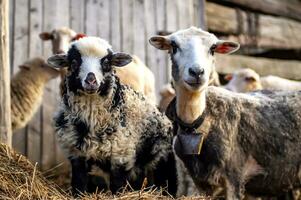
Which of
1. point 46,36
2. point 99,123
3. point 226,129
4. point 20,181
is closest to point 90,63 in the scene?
point 99,123

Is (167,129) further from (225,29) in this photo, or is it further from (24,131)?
(225,29)

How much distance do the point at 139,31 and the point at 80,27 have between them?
0.94m

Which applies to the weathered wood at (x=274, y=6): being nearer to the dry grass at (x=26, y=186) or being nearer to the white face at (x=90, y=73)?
the white face at (x=90, y=73)

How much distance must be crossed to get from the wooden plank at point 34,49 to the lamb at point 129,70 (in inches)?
9.2

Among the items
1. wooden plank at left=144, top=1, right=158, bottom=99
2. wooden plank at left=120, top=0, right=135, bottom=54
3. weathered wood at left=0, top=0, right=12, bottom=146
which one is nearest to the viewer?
weathered wood at left=0, top=0, right=12, bottom=146

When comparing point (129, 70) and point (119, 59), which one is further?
point (129, 70)

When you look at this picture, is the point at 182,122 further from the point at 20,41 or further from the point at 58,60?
the point at 20,41

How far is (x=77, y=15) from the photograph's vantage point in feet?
29.9

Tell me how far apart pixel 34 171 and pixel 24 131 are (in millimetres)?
3580

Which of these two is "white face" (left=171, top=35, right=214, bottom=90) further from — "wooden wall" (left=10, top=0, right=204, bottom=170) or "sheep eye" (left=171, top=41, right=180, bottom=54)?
"wooden wall" (left=10, top=0, right=204, bottom=170)

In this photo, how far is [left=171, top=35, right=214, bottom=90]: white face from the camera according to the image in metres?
5.16

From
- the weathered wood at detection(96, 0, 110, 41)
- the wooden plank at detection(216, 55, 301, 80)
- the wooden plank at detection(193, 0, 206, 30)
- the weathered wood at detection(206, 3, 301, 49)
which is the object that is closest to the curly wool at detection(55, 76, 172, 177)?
the weathered wood at detection(96, 0, 110, 41)

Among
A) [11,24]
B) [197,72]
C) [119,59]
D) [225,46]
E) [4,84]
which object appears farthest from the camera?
[11,24]

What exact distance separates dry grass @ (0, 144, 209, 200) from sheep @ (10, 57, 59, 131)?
305cm
